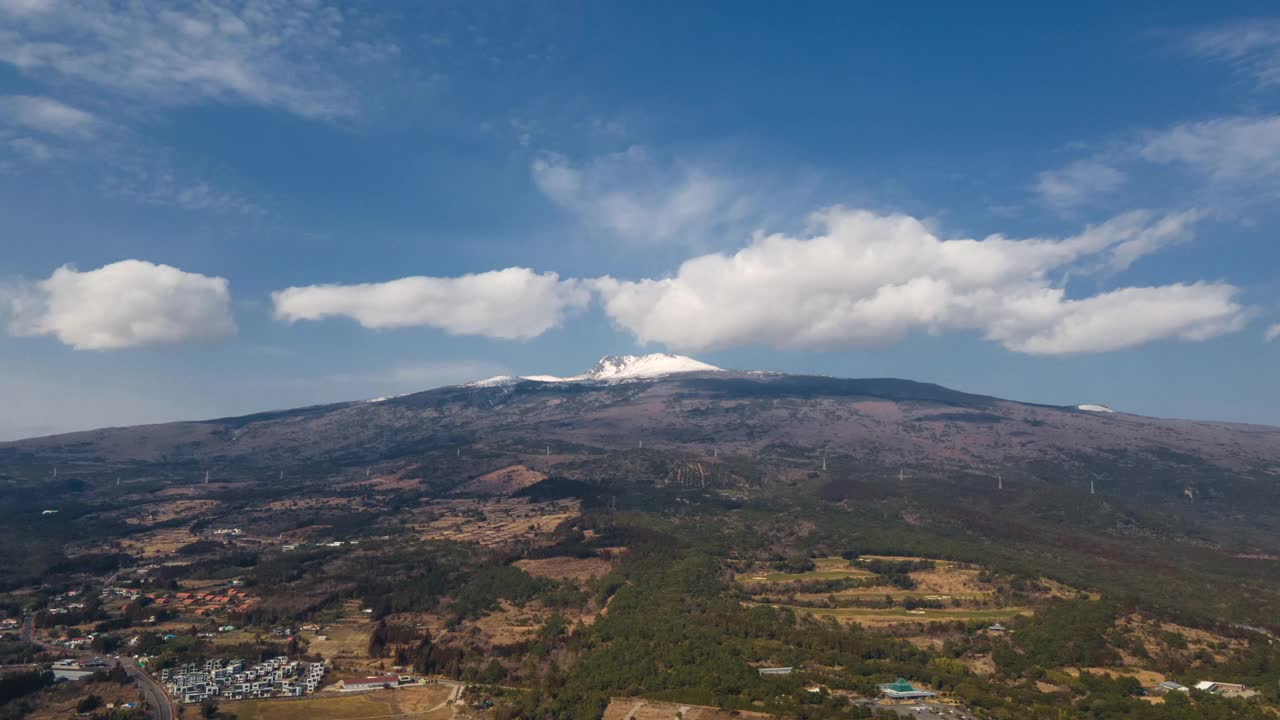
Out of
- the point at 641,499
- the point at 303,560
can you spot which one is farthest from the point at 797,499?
the point at 303,560

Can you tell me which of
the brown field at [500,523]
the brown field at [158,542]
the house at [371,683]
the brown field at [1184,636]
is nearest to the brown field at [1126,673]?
the brown field at [1184,636]

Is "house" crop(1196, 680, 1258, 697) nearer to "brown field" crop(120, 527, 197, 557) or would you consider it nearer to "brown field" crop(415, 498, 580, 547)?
"brown field" crop(415, 498, 580, 547)

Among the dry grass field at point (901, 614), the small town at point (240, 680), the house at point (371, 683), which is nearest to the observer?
the small town at point (240, 680)

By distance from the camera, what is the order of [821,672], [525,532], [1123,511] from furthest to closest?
[1123,511], [525,532], [821,672]

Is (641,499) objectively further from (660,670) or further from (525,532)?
(660,670)

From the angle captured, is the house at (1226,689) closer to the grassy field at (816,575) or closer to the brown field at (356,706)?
the grassy field at (816,575)

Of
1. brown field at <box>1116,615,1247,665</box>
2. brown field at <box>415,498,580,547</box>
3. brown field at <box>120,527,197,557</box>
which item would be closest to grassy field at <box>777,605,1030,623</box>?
brown field at <box>1116,615,1247,665</box>
